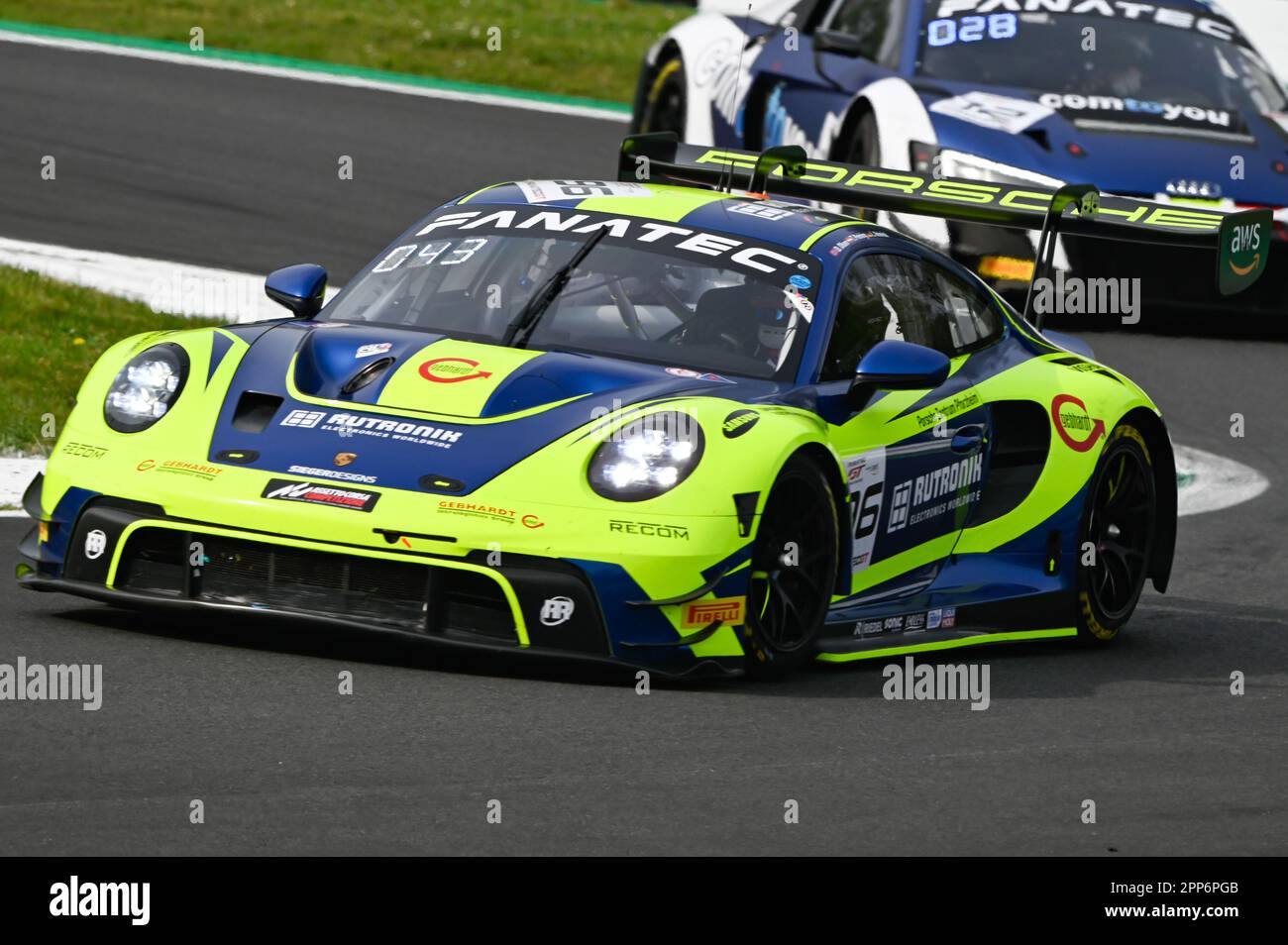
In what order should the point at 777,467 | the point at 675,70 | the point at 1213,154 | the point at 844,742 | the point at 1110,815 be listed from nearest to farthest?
the point at 1110,815 → the point at 844,742 → the point at 777,467 → the point at 1213,154 → the point at 675,70

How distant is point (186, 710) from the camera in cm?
579

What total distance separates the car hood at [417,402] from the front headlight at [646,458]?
11 cm

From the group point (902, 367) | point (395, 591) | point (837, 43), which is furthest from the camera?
point (837, 43)

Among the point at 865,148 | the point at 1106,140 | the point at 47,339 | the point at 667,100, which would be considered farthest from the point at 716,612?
the point at 667,100

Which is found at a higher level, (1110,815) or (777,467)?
(777,467)

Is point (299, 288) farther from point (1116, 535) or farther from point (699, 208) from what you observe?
point (1116, 535)

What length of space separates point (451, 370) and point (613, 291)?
716 mm

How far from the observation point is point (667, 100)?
14.5 meters

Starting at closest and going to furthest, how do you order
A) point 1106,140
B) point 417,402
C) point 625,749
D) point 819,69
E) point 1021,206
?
point 625,749, point 417,402, point 1021,206, point 1106,140, point 819,69

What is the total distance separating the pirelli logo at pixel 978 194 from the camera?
8.33 m

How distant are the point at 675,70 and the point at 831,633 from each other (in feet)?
25.8

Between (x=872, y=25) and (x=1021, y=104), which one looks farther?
(x=872, y=25)
